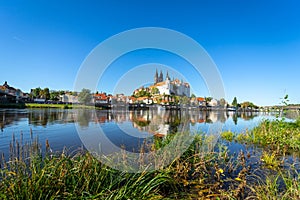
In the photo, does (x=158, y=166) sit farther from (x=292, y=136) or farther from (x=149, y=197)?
(x=292, y=136)

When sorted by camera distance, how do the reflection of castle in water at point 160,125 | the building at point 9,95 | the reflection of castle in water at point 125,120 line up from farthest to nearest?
the building at point 9,95
the reflection of castle in water at point 125,120
the reflection of castle in water at point 160,125

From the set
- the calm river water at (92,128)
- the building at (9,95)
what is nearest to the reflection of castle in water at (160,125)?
the calm river water at (92,128)

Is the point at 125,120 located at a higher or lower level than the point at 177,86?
lower

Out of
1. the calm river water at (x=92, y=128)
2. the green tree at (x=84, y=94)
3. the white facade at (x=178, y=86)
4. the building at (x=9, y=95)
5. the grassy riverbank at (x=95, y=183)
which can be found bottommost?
the calm river water at (x=92, y=128)

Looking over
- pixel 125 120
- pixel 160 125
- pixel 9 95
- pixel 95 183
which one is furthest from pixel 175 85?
pixel 9 95

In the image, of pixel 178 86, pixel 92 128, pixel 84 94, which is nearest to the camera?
pixel 178 86

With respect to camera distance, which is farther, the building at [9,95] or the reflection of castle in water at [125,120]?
the building at [9,95]

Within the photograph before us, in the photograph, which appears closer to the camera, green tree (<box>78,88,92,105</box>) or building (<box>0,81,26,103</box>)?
green tree (<box>78,88,92,105</box>)

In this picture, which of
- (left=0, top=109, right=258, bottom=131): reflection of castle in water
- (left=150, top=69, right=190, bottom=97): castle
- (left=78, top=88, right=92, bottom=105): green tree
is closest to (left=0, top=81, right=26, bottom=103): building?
(left=0, top=109, right=258, bottom=131): reflection of castle in water

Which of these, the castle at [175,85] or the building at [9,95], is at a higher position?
the building at [9,95]

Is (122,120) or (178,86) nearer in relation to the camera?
(178,86)

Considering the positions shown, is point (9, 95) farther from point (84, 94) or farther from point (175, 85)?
point (175, 85)

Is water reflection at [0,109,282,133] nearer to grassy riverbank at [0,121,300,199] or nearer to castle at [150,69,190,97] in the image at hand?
castle at [150,69,190,97]

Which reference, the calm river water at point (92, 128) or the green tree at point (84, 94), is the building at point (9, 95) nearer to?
the calm river water at point (92, 128)
